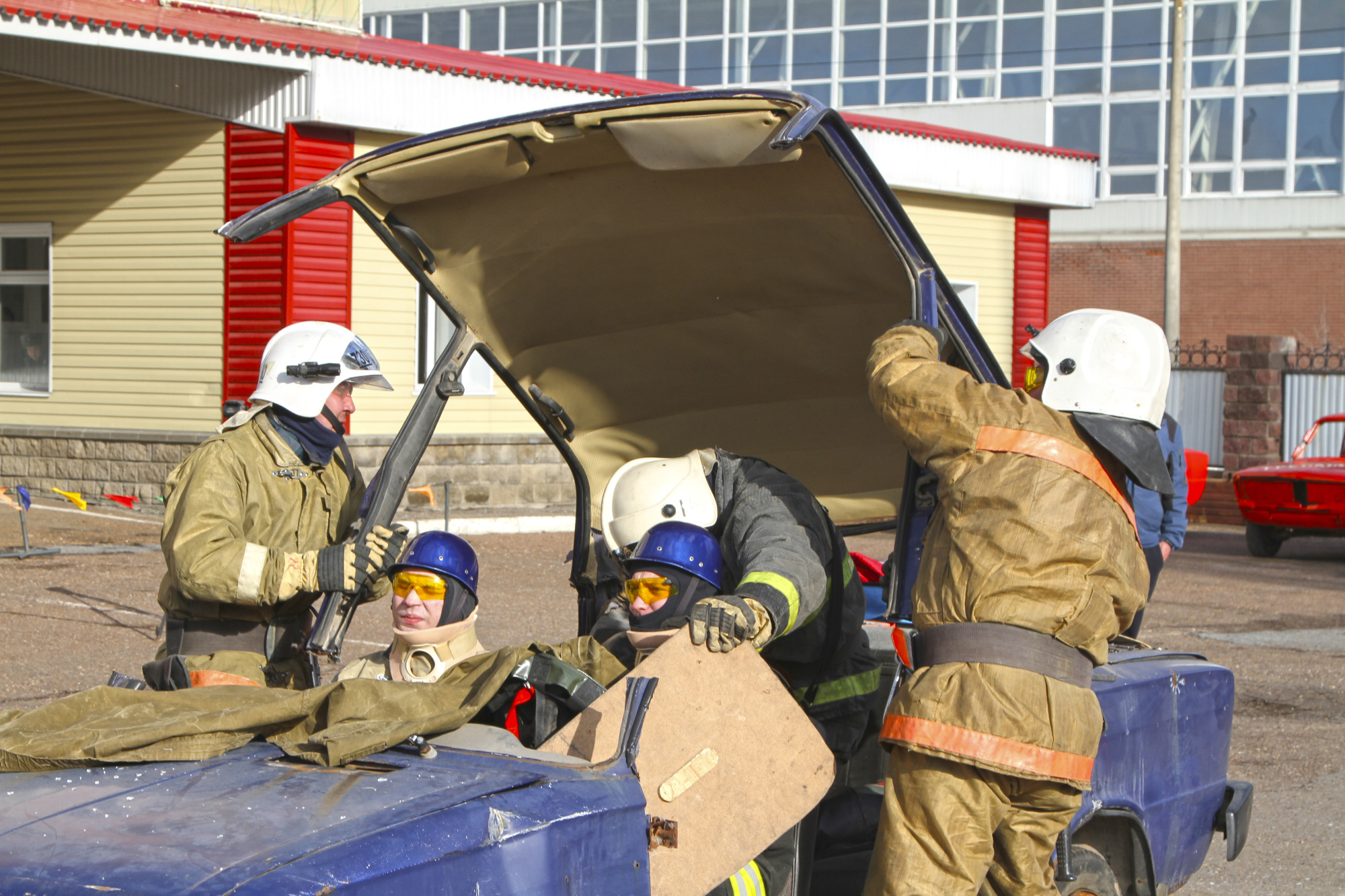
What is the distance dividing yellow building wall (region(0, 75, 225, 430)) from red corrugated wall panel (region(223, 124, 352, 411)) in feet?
0.76

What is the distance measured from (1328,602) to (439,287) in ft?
34.7

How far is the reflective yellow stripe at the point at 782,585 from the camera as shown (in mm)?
3406

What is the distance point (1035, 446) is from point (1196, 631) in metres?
8.18

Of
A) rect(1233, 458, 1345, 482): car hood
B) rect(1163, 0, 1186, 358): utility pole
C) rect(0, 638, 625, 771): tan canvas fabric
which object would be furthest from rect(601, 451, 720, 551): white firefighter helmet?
rect(1163, 0, 1186, 358): utility pole

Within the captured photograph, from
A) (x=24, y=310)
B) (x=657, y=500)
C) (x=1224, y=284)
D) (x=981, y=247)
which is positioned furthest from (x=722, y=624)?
(x=1224, y=284)

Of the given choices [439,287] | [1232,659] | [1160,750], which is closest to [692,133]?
[439,287]

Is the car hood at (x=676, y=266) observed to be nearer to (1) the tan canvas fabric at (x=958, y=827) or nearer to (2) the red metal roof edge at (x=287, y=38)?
(1) the tan canvas fabric at (x=958, y=827)

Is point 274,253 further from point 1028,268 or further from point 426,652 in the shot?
point 426,652

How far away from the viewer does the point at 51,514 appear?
1542cm

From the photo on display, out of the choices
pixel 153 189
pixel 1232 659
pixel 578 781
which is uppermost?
pixel 153 189

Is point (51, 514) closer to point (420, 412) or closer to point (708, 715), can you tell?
point (420, 412)

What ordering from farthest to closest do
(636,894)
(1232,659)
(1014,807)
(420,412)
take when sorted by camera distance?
(1232,659), (420,412), (1014,807), (636,894)

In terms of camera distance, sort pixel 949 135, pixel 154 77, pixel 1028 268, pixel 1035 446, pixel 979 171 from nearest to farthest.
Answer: pixel 1035 446 < pixel 154 77 < pixel 949 135 < pixel 979 171 < pixel 1028 268

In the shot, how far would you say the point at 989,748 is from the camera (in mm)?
3074
